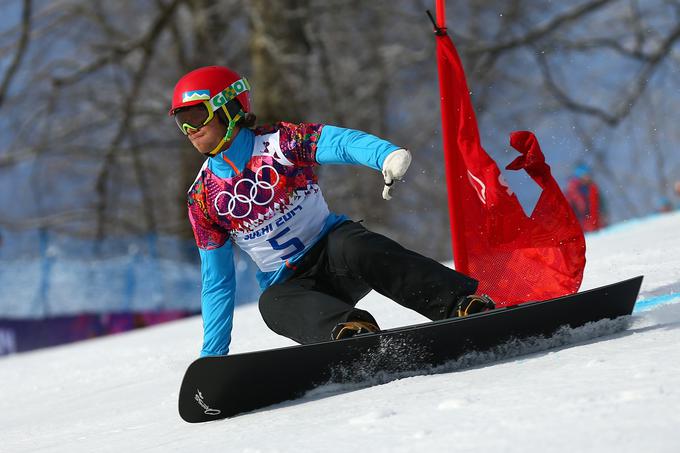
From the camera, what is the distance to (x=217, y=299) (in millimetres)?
3969

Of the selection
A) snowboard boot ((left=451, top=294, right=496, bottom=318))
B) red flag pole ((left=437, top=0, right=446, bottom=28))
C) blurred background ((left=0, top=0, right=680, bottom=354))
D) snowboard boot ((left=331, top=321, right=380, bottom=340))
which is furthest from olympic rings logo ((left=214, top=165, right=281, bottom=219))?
blurred background ((left=0, top=0, right=680, bottom=354))

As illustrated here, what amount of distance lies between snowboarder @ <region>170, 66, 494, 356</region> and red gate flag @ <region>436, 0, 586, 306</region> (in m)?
0.63

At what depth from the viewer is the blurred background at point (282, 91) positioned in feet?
43.1

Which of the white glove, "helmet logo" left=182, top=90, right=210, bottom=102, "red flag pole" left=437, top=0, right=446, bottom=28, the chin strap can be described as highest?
"red flag pole" left=437, top=0, right=446, bottom=28

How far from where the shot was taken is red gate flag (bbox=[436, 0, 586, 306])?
4027mm

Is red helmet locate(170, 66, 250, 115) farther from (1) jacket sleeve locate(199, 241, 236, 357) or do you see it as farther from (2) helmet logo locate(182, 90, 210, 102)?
(1) jacket sleeve locate(199, 241, 236, 357)

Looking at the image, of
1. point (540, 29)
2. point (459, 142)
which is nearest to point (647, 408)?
point (459, 142)

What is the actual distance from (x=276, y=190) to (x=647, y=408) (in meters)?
2.02

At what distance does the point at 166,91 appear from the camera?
17969 mm

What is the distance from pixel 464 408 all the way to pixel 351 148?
4.50 ft

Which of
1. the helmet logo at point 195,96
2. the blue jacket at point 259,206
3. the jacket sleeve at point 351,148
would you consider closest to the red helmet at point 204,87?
the helmet logo at point 195,96

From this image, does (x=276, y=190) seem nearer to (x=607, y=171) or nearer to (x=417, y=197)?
(x=607, y=171)

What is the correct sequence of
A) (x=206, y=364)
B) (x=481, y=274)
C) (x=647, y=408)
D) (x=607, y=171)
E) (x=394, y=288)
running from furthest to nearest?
(x=607, y=171) < (x=481, y=274) < (x=394, y=288) < (x=206, y=364) < (x=647, y=408)

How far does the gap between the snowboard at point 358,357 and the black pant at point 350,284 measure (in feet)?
0.78
